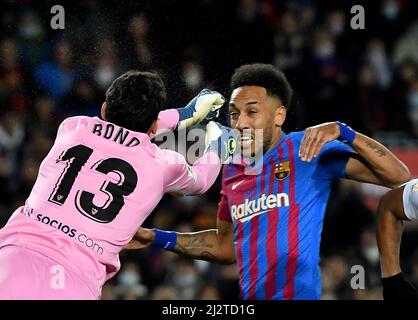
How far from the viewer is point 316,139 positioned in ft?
15.3

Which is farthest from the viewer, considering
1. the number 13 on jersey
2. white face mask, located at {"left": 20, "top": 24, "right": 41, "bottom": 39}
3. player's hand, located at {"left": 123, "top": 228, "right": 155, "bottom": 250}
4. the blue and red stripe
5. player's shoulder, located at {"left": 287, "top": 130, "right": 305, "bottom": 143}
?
white face mask, located at {"left": 20, "top": 24, "right": 41, "bottom": 39}

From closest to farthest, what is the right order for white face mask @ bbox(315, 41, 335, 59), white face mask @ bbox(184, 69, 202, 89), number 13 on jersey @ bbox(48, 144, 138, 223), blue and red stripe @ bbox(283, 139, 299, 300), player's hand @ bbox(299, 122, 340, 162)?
number 13 on jersey @ bbox(48, 144, 138, 223)
player's hand @ bbox(299, 122, 340, 162)
blue and red stripe @ bbox(283, 139, 299, 300)
white face mask @ bbox(184, 69, 202, 89)
white face mask @ bbox(315, 41, 335, 59)

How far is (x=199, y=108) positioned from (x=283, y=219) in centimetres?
82

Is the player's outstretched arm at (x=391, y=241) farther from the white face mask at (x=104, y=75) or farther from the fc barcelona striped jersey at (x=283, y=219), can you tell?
the white face mask at (x=104, y=75)

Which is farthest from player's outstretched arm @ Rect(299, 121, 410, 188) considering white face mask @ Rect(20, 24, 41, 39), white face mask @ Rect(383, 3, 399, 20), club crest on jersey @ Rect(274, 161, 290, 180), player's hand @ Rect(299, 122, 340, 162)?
white face mask @ Rect(383, 3, 399, 20)

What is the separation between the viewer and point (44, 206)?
13.9ft

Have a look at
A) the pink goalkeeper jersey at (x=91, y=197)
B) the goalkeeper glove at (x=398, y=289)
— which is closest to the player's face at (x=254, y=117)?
the pink goalkeeper jersey at (x=91, y=197)

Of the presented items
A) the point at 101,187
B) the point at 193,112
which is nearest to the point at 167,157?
the point at 101,187

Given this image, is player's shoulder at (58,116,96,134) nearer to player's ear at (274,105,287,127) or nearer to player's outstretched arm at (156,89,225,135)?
player's outstretched arm at (156,89,225,135)

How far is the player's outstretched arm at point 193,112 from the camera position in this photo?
4980 mm

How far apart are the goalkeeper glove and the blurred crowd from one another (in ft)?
5.87

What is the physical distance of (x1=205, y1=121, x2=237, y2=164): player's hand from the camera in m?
4.94
